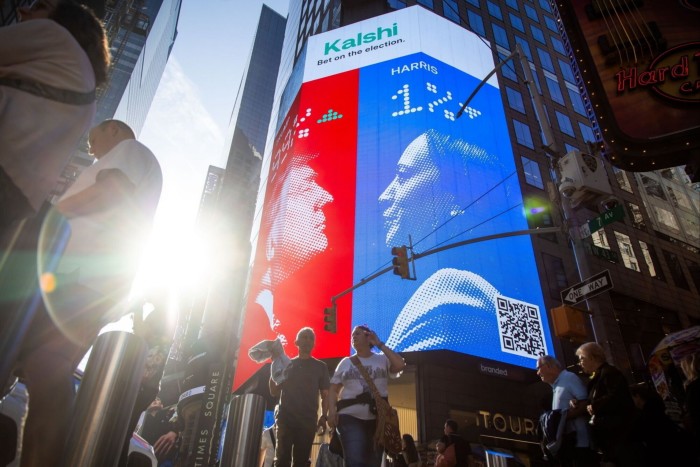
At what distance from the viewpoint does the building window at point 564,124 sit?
1163 inches

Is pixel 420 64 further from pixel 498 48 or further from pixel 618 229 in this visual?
pixel 618 229

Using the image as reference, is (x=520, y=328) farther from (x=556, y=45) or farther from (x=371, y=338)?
(x=556, y=45)

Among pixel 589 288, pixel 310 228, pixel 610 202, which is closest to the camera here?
pixel 589 288

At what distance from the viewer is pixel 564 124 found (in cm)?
2994

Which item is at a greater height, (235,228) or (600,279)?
(235,228)

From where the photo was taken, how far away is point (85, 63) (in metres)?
2.04

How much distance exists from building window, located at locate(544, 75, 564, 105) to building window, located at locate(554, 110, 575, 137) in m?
1.55

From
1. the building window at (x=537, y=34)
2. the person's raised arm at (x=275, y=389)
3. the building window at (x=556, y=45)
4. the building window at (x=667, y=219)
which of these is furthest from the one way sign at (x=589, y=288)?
the building window at (x=556, y=45)

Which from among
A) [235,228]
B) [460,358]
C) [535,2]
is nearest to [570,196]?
[460,358]

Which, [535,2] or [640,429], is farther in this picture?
[535,2]

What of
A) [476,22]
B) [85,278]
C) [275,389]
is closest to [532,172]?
[476,22]

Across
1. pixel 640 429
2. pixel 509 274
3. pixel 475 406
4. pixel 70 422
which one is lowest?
pixel 70 422

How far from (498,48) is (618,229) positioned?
52.3 feet

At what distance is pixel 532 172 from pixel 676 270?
41.6 feet
